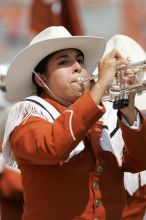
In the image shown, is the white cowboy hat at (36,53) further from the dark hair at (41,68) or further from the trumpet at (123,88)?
the trumpet at (123,88)

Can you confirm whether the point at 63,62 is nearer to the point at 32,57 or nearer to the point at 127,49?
the point at 32,57

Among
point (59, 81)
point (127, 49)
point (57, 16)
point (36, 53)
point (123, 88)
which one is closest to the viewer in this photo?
point (123, 88)

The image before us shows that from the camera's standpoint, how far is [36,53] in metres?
3.22

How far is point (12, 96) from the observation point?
3.44 m

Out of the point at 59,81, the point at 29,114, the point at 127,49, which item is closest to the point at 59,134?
the point at 29,114

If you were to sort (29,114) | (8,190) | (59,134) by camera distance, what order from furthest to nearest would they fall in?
(8,190), (29,114), (59,134)

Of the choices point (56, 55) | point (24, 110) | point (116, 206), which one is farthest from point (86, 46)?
point (116, 206)

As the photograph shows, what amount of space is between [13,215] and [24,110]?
1.23 metres

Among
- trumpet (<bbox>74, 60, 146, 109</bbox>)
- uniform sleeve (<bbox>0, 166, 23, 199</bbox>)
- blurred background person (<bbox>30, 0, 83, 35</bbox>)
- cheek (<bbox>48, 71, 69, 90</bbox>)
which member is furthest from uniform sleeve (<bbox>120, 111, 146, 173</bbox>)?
blurred background person (<bbox>30, 0, 83, 35</bbox>)

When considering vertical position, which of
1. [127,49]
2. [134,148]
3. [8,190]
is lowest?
[8,190]

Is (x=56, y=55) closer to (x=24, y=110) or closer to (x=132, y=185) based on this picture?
(x=24, y=110)

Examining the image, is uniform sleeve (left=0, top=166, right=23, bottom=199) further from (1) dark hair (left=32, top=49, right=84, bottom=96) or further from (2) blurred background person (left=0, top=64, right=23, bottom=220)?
(1) dark hair (left=32, top=49, right=84, bottom=96)

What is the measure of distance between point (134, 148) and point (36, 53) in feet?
1.94

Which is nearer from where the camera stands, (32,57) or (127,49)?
(32,57)
